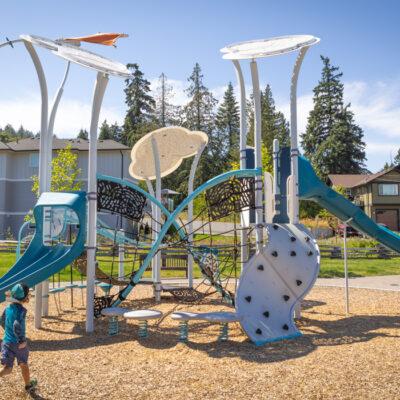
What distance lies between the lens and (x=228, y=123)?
5972 cm

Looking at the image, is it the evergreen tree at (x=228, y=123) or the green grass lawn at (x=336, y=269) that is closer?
the green grass lawn at (x=336, y=269)

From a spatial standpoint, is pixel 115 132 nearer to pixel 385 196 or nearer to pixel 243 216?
pixel 385 196

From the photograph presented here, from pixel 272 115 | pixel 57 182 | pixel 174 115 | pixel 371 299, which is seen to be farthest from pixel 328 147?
pixel 371 299

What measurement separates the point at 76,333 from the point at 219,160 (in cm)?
Result: 4493

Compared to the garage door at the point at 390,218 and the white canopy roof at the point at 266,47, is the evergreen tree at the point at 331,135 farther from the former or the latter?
the white canopy roof at the point at 266,47

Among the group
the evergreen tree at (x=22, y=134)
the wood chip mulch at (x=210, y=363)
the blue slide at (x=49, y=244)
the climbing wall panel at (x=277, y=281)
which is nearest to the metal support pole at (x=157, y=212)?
the wood chip mulch at (x=210, y=363)

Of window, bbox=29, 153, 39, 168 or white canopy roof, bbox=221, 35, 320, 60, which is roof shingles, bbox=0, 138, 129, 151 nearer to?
window, bbox=29, 153, 39, 168

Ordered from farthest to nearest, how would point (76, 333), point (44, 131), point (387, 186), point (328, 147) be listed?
1. point (328, 147)
2. point (387, 186)
3. point (44, 131)
4. point (76, 333)

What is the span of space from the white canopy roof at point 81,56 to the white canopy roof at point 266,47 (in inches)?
76.6

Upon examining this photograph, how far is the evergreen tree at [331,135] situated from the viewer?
55031 mm

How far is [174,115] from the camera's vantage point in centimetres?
5434

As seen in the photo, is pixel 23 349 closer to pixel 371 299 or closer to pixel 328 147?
pixel 371 299

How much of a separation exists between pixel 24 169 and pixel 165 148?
97.8 feet

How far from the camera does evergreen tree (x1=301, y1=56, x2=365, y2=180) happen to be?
5503cm
